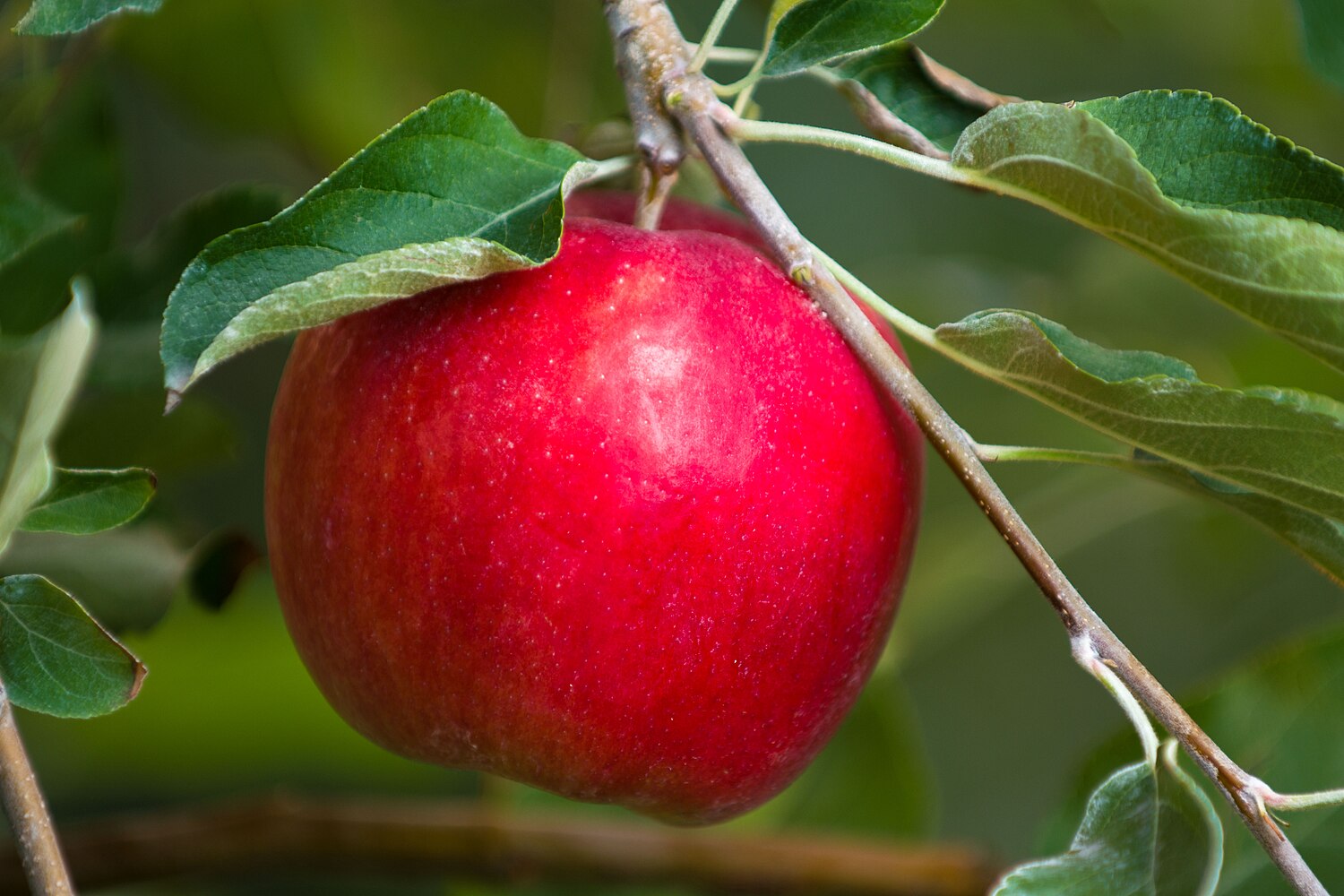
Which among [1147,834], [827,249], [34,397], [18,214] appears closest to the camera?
[34,397]

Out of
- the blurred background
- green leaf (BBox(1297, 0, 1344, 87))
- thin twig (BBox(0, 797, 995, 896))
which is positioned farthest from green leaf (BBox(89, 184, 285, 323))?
green leaf (BBox(1297, 0, 1344, 87))

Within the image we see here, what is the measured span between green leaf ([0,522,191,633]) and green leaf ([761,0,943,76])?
0.99ft

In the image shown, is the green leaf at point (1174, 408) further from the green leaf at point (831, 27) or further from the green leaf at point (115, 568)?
the green leaf at point (115, 568)

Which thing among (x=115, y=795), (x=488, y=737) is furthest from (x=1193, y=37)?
(x=115, y=795)

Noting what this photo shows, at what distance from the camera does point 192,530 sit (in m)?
0.56

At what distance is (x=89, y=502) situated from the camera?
1.16 ft

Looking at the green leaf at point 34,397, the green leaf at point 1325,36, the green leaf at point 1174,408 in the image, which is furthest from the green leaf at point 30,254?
the green leaf at point 1325,36

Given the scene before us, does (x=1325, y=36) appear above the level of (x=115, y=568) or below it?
above

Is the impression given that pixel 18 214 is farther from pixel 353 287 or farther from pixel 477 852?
pixel 477 852

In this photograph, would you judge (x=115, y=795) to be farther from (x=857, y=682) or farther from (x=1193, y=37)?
(x=1193, y=37)

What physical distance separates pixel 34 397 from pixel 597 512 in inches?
5.4

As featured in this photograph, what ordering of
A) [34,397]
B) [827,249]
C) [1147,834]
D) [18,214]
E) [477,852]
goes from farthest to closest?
[827,249] < [477,852] < [18,214] < [1147,834] < [34,397]

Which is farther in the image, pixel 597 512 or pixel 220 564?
pixel 220 564

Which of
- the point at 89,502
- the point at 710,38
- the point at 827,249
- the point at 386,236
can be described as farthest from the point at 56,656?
the point at 827,249
